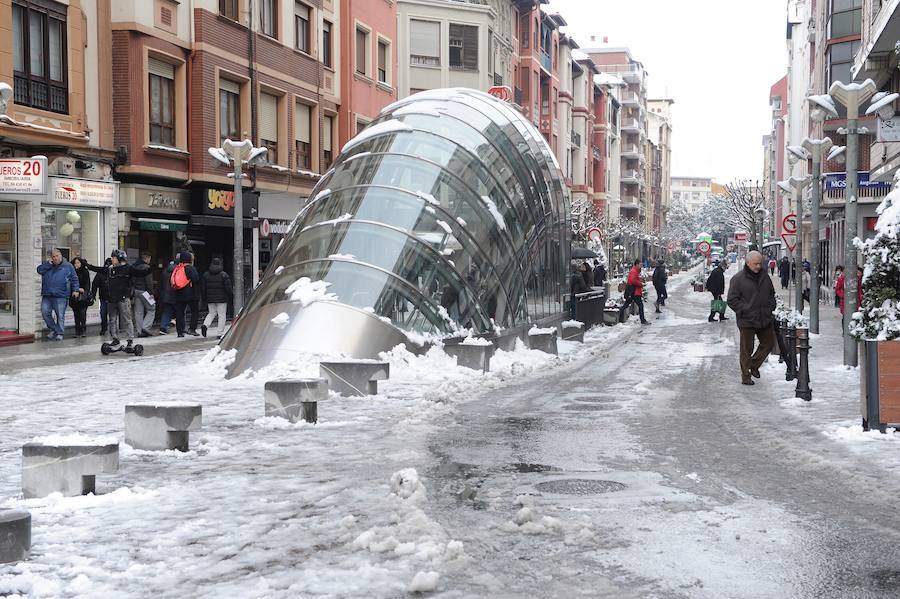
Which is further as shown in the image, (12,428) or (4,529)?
(12,428)

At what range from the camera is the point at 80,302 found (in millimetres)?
20828

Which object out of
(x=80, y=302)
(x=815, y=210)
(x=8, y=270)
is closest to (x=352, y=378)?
(x=80, y=302)

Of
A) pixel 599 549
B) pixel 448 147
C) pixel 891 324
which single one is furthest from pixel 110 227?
pixel 599 549

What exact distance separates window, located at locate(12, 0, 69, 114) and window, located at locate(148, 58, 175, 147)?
10.8 ft

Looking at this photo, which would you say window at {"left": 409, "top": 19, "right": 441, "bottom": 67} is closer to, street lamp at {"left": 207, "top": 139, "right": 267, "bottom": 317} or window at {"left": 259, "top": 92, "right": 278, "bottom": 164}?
window at {"left": 259, "top": 92, "right": 278, "bottom": 164}

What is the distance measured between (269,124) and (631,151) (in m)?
82.5

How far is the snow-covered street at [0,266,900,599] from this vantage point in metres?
4.80

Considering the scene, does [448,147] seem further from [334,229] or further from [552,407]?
[552,407]

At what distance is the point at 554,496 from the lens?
257 inches

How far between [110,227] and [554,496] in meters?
19.2

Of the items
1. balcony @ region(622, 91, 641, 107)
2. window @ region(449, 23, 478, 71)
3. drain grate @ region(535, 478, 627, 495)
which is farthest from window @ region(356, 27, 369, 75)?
balcony @ region(622, 91, 641, 107)

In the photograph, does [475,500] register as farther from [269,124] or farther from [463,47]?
[463,47]

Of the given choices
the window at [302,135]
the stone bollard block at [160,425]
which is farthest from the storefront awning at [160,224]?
the stone bollard block at [160,425]

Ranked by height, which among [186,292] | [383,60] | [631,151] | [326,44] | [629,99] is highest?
[629,99]
